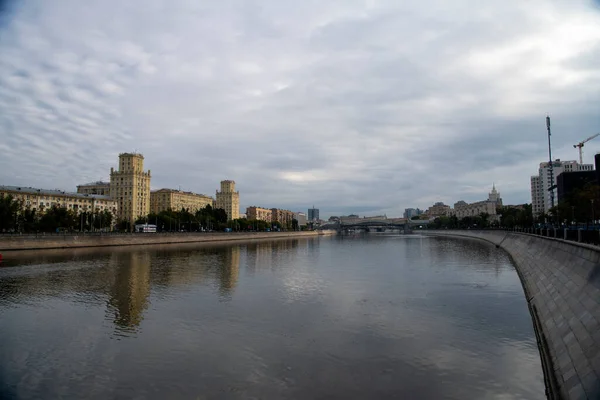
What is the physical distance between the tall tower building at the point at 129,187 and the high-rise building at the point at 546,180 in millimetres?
148255

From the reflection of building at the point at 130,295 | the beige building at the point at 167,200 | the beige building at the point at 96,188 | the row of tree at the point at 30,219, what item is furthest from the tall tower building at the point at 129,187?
the reflection of building at the point at 130,295

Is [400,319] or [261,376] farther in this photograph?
[400,319]

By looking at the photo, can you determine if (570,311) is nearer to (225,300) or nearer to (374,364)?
(374,364)

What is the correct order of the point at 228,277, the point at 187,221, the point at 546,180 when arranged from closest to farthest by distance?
the point at 228,277 → the point at 187,221 → the point at 546,180

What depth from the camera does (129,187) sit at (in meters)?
135

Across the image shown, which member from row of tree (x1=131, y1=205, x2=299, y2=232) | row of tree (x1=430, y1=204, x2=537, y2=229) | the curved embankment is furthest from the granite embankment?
row of tree (x1=430, y1=204, x2=537, y2=229)


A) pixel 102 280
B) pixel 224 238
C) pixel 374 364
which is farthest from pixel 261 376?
pixel 224 238

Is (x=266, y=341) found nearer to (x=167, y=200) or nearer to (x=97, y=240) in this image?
(x=97, y=240)

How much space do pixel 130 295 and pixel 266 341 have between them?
480 inches

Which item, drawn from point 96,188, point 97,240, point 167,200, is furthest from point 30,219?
point 167,200

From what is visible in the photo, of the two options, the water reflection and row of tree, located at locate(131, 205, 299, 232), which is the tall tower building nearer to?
row of tree, located at locate(131, 205, 299, 232)

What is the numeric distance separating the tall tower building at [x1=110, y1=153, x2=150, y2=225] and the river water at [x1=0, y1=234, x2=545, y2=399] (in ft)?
368

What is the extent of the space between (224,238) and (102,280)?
7581 cm

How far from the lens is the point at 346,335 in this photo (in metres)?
15.2
